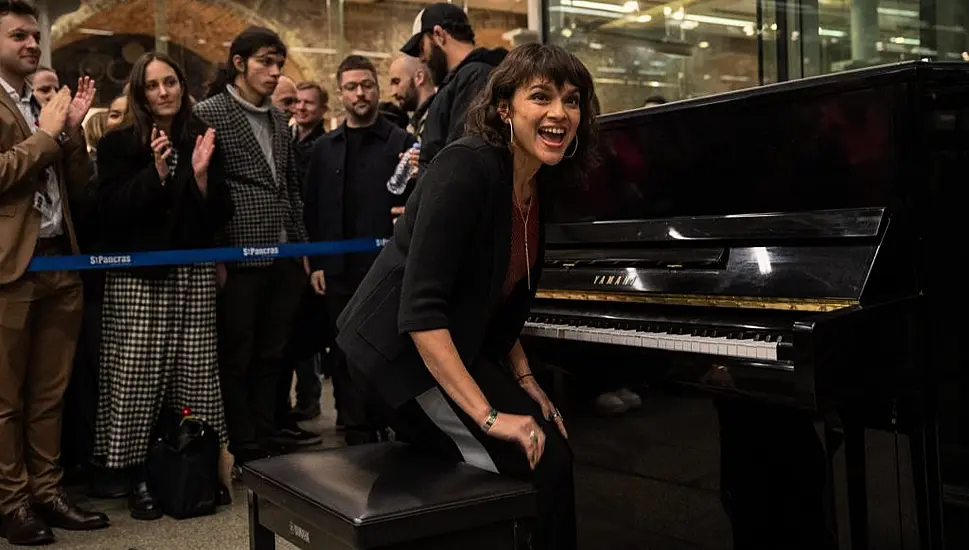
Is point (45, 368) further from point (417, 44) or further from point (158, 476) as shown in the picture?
point (417, 44)

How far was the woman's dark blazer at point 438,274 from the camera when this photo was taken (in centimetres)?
197

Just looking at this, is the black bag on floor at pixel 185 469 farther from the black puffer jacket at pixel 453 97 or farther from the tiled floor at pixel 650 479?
the tiled floor at pixel 650 479

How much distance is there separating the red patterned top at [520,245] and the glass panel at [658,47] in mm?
3353

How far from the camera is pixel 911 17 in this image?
15.5 feet

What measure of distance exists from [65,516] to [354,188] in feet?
5.72

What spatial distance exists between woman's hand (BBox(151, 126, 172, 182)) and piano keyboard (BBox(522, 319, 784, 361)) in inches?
64.2

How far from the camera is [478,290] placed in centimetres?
208

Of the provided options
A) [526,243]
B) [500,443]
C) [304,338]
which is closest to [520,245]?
[526,243]

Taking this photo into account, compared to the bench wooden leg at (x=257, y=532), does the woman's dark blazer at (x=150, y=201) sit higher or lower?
higher

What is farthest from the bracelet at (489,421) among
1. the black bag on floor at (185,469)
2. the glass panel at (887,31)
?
the glass panel at (887,31)

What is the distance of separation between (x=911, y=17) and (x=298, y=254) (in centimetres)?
295

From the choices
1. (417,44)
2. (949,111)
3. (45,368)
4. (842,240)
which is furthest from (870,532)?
(45,368)

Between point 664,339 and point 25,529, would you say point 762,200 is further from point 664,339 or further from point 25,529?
point 25,529

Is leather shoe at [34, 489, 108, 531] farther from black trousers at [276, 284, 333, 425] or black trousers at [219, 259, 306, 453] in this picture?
black trousers at [276, 284, 333, 425]
